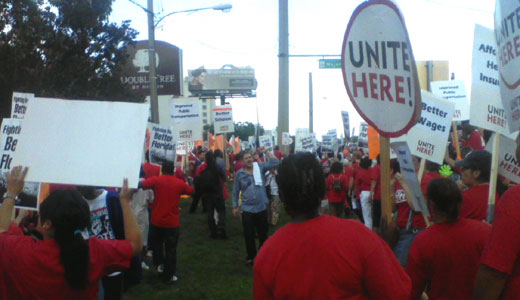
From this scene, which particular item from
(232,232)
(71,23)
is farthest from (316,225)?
(71,23)

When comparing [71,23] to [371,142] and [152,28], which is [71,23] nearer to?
[152,28]

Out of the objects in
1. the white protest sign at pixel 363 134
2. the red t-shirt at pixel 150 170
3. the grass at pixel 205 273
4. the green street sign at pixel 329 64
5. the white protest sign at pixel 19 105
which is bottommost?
the grass at pixel 205 273

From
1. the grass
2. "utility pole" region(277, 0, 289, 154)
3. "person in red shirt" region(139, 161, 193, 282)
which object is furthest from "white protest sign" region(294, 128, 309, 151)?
"person in red shirt" region(139, 161, 193, 282)

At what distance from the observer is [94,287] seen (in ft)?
10.8

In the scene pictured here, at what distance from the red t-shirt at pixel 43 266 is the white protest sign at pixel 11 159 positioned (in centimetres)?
213

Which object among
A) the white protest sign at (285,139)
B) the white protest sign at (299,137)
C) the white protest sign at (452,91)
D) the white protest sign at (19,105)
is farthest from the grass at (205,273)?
the white protest sign at (299,137)

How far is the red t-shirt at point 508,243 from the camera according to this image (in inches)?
101

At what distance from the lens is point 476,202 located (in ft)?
15.8

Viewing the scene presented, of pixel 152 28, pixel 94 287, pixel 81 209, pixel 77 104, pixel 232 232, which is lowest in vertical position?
pixel 232 232

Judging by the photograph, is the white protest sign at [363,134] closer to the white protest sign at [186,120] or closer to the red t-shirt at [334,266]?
the white protest sign at [186,120]

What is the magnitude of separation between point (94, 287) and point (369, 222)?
897 centimetres

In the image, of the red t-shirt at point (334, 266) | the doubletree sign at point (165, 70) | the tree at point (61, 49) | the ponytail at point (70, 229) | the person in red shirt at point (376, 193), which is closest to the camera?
the red t-shirt at point (334, 266)

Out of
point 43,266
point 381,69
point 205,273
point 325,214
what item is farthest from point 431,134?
point 205,273

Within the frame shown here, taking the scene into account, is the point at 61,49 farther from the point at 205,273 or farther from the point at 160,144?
the point at 205,273
